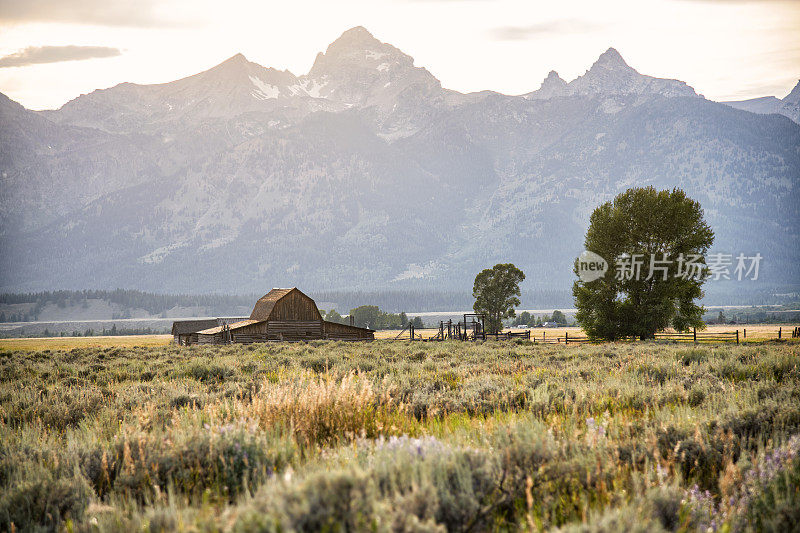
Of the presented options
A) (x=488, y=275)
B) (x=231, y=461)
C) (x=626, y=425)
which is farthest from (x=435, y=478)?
(x=488, y=275)

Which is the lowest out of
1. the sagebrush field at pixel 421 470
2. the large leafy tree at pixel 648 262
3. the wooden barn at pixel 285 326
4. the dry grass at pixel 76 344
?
the dry grass at pixel 76 344

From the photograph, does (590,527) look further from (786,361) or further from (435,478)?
(786,361)

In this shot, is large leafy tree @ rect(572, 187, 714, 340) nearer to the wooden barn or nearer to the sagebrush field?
the wooden barn

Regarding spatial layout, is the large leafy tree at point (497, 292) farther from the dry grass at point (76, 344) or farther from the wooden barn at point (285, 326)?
the dry grass at point (76, 344)

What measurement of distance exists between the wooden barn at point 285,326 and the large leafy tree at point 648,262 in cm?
2771

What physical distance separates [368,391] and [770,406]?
5446mm

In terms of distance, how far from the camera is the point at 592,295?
40688 millimetres

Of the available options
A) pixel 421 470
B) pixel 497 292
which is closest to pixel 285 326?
pixel 497 292

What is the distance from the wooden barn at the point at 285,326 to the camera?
56094 mm

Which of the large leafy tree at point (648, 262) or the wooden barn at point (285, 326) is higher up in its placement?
the large leafy tree at point (648, 262)

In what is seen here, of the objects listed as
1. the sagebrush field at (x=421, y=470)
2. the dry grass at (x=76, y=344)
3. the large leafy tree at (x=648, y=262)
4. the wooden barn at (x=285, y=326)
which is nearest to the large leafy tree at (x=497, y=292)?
the wooden barn at (x=285, y=326)

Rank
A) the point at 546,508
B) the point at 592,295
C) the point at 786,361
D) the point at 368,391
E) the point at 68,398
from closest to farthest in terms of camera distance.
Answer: the point at 546,508 → the point at 368,391 → the point at 68,398 → the point at 786,361 → the point at 592,295

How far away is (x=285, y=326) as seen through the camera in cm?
5825

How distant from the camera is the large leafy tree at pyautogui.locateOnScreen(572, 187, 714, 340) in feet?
125
